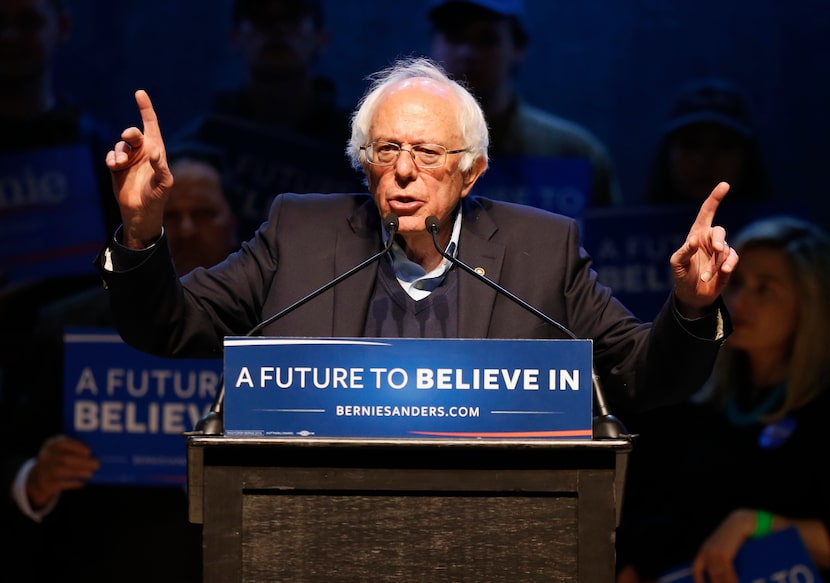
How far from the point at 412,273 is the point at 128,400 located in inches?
69.1

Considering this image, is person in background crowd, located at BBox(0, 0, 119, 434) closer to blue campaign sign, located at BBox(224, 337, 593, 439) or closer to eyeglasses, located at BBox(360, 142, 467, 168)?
eyeglasses, located at BBox(360, 142, 467, 168)

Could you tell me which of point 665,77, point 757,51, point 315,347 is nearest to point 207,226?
point 665,77

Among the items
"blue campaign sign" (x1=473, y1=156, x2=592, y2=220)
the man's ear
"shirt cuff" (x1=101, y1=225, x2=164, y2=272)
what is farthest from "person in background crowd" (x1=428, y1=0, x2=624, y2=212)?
"shirt cuff" (x1=101, y1=225, x2=164, y2=272)

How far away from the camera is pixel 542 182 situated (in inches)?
157

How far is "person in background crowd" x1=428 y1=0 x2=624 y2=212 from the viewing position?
4.01 m

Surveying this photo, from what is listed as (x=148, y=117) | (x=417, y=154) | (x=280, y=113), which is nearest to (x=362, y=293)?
(x=417, y=154)

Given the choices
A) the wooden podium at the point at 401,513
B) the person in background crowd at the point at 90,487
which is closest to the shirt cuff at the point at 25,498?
the person in background crowd at the point at 90,487

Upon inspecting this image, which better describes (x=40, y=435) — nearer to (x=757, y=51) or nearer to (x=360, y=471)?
(x=360, y=471)

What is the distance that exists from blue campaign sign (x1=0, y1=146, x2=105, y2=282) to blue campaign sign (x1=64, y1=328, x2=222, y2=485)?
18.5 inches

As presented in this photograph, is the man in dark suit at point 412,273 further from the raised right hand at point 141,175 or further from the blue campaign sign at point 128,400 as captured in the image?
the blue campaign sign at point 128,400

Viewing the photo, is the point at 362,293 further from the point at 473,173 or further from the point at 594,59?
the point at 594,59

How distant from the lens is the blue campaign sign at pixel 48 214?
4.01 meters

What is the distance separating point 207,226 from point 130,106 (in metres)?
0.65

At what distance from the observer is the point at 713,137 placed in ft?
13.1
